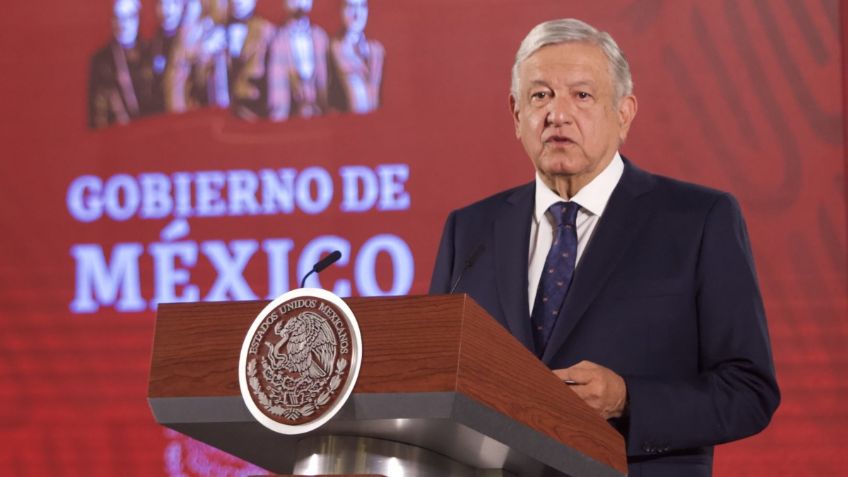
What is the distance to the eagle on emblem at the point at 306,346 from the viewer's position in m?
1.40

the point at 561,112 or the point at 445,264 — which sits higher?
the point at 561,112

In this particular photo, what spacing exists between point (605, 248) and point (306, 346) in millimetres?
845

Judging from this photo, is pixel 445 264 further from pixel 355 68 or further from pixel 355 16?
pixel 355 16

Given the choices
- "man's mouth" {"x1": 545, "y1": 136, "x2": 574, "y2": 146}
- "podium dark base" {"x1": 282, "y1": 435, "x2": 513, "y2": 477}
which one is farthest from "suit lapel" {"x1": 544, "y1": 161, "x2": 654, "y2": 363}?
"podium dark base" {"x1": 282, "y1": 435, "x2": 513, "y2": 477}

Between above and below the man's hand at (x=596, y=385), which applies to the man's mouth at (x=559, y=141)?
above

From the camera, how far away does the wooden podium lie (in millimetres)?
1348

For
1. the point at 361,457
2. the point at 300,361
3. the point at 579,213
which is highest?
the point at 579,213

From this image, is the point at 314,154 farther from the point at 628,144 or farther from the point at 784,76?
the point at 784,76

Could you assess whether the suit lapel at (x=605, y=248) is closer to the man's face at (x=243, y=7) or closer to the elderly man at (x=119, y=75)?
the man's face at (x=243, y=7)

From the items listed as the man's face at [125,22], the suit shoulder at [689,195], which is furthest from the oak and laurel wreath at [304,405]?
the man's face at [125,22]

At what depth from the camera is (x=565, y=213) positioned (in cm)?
227

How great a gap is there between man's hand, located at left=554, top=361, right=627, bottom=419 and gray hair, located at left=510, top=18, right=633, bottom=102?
2.36 feet

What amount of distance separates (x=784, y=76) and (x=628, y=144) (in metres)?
0.49

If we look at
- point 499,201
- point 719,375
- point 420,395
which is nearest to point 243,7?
point 499,201
